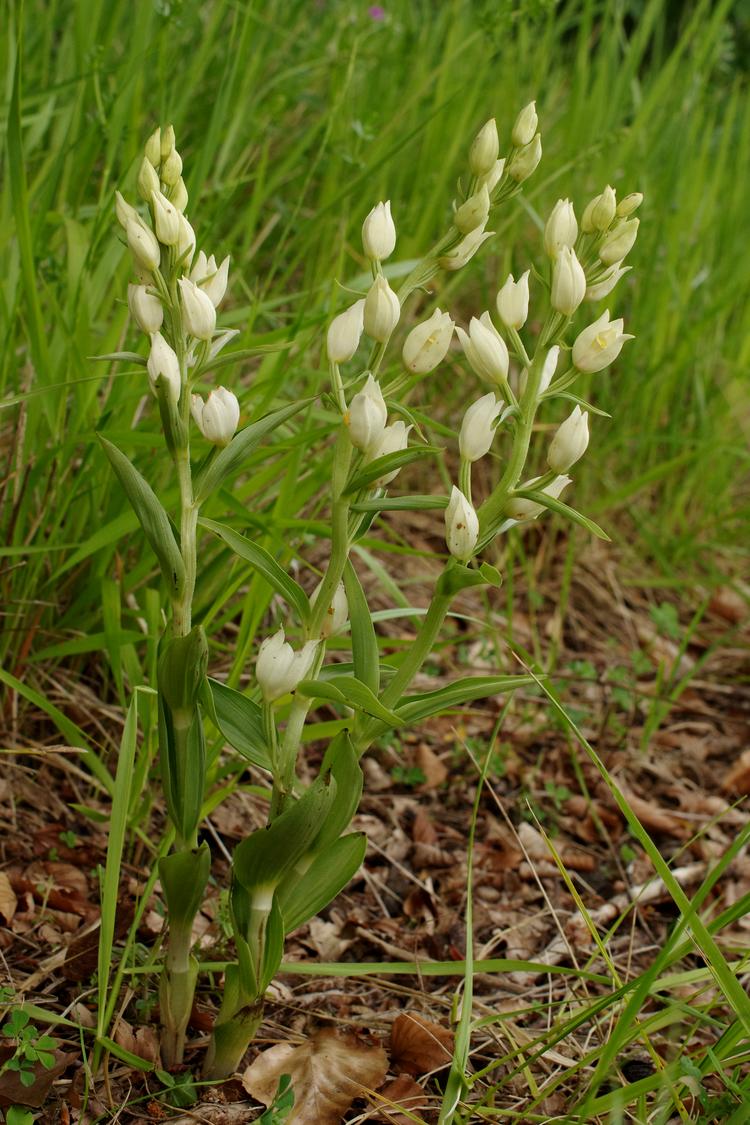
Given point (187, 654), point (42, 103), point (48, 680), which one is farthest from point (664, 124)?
point (187, 654)

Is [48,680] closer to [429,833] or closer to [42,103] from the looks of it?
[429,833]

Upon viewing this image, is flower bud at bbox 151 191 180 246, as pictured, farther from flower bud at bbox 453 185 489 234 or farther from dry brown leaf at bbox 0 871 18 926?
dry brown leaf at bbox 0 871 18 926

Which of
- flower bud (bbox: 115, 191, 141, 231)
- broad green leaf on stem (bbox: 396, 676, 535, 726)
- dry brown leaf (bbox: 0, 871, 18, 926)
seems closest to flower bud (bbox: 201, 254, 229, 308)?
flower bud (bbox: 115, 191, 141, 231)

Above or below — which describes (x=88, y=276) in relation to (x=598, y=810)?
above

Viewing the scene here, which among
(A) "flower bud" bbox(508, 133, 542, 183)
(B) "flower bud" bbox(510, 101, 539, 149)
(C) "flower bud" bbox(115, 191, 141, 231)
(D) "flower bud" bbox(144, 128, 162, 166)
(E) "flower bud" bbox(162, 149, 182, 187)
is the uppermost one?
(B) "flower bud" bbox(510, 101, 539, 149)

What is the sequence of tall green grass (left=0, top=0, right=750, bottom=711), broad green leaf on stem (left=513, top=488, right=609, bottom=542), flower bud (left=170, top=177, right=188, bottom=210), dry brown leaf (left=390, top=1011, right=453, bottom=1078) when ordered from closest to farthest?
1. broad green leaf on stem (left=513, top=488, right=609, bottom=542)
2. flower bud (left=170, top=177, right=188, bottom=210)
3. dry brown leaf (left=390, top=1011, right=453, bottom=1078)
4. tall green grass (left=0, top=0, right=750, bottom=711)

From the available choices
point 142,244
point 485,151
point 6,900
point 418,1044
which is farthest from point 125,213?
point 418,1044
